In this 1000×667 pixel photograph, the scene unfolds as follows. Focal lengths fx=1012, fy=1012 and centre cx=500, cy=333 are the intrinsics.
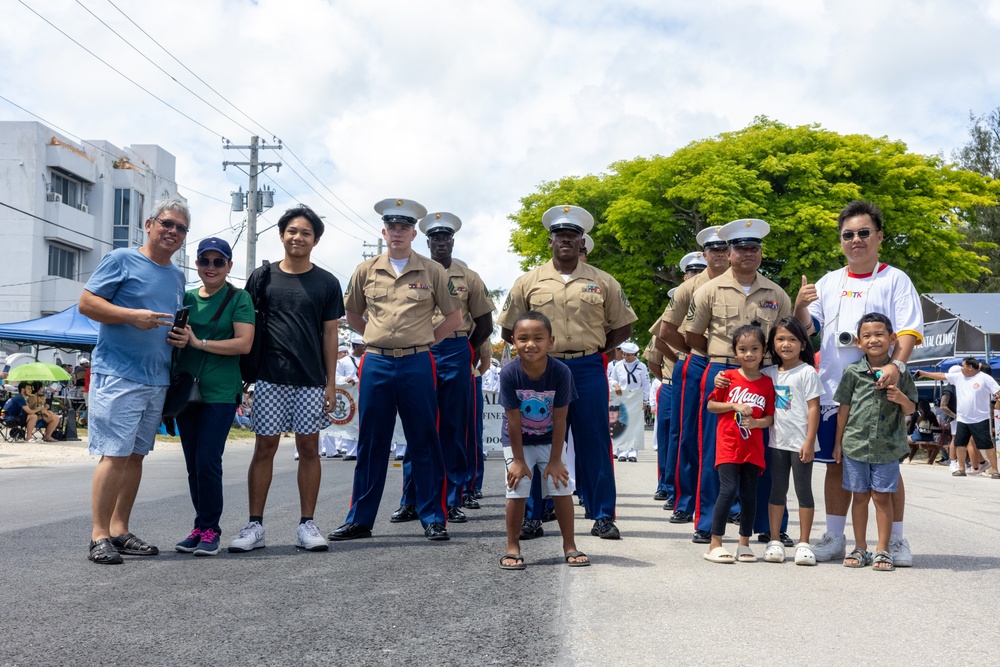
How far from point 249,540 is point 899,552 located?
3.75 metres

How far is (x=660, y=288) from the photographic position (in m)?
37.7

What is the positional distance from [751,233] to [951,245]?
32.0m

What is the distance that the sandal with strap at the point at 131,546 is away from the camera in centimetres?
587

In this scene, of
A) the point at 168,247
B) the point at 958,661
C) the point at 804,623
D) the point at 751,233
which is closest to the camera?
the point at 958,661

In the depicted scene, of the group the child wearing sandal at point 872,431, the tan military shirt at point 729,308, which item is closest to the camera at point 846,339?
the child wearing sandal at point 872,431

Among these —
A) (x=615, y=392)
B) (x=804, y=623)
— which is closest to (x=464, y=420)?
(x=804, y=623)

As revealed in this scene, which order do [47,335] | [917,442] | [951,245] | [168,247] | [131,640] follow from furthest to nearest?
1. [951,245]
2. [47,335]
3. [917,442]
4. [168,247]
5. [131,640]

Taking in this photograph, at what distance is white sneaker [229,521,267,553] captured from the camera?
5977mm

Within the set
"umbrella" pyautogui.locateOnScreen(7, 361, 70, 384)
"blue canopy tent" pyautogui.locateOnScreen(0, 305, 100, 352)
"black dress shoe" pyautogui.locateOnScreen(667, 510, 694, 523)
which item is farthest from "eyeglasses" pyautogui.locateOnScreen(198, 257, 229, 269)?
"blue canopy tent" pyautogui.locateOnScreen(0, 305, 100, 352)

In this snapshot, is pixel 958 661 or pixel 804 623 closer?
pixel 958 661

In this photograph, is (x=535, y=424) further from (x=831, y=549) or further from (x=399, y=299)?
(x=831, y=549)

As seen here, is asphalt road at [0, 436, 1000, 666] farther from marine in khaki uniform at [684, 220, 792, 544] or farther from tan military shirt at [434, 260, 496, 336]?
tan military shirt at [434, 260, 496, 336]

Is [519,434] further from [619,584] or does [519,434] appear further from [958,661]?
[958,661]

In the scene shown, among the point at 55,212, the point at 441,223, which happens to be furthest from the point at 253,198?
the point at 441,223
